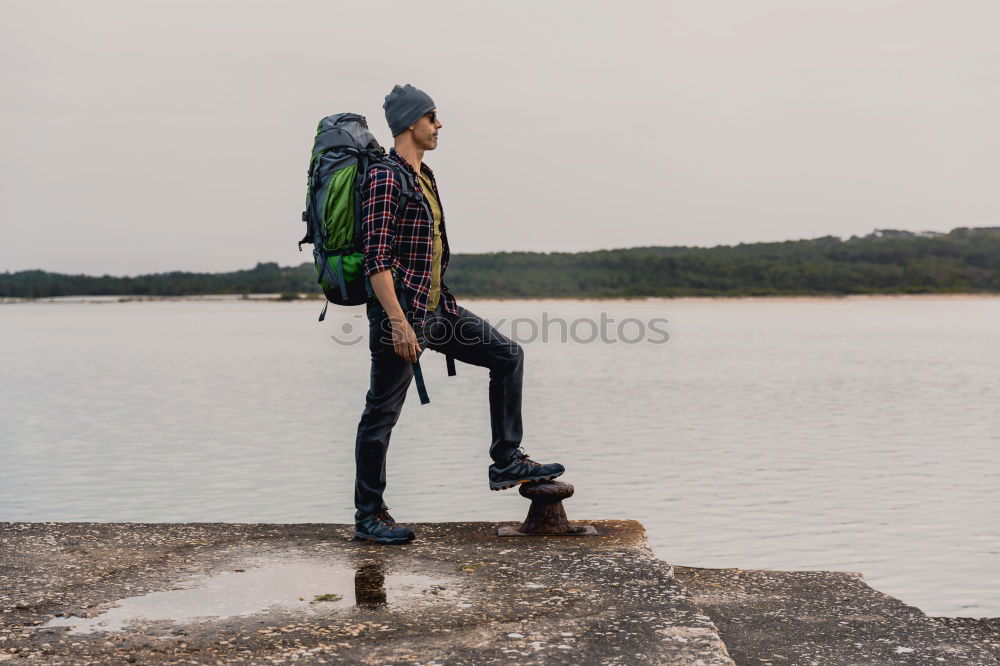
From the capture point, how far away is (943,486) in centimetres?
1373

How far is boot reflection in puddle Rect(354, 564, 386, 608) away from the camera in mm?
4515

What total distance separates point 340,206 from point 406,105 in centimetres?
63

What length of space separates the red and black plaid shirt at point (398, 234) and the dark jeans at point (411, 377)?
0.18m

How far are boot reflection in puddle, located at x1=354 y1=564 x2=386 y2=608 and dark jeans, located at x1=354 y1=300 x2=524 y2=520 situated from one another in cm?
57

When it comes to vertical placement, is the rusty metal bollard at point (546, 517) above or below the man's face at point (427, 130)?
below

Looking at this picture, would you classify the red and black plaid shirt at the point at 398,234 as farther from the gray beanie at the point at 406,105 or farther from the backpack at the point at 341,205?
the gray beanie at the point at 406,105

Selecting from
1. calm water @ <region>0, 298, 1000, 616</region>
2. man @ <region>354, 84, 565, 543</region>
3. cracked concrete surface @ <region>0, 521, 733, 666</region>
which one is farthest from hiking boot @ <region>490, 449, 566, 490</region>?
calm water @ <region>0, 298, 1000, 616</region>

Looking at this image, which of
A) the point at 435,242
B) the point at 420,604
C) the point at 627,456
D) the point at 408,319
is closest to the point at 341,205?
the point at 435,242

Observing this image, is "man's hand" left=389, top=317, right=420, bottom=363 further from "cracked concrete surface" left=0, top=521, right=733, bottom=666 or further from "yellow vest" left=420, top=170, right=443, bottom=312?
"cracked concrete surface" left=0, top=521, right=733, bottom=666

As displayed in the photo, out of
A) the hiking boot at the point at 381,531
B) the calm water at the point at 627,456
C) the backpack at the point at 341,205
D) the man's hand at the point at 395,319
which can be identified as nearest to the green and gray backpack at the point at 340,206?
the backpack at the point at 341,205

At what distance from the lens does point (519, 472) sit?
18.9 ft

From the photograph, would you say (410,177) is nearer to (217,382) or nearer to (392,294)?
(392,294)

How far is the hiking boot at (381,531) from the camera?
18.2 feet

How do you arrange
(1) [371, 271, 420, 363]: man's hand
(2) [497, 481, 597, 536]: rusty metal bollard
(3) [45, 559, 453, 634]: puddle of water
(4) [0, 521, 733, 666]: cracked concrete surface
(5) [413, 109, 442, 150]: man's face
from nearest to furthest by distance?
(4) [0, 521, 733, 666]: cracked concrete surface → (3) [45, 559, 453, 634]: puddle of water → (1) [371, 271, 420, 363]: man's hand → (5) [413, 109, 442, 150]: man's face → (2) [497, 481, 597, 536]: rusty metal bollard
